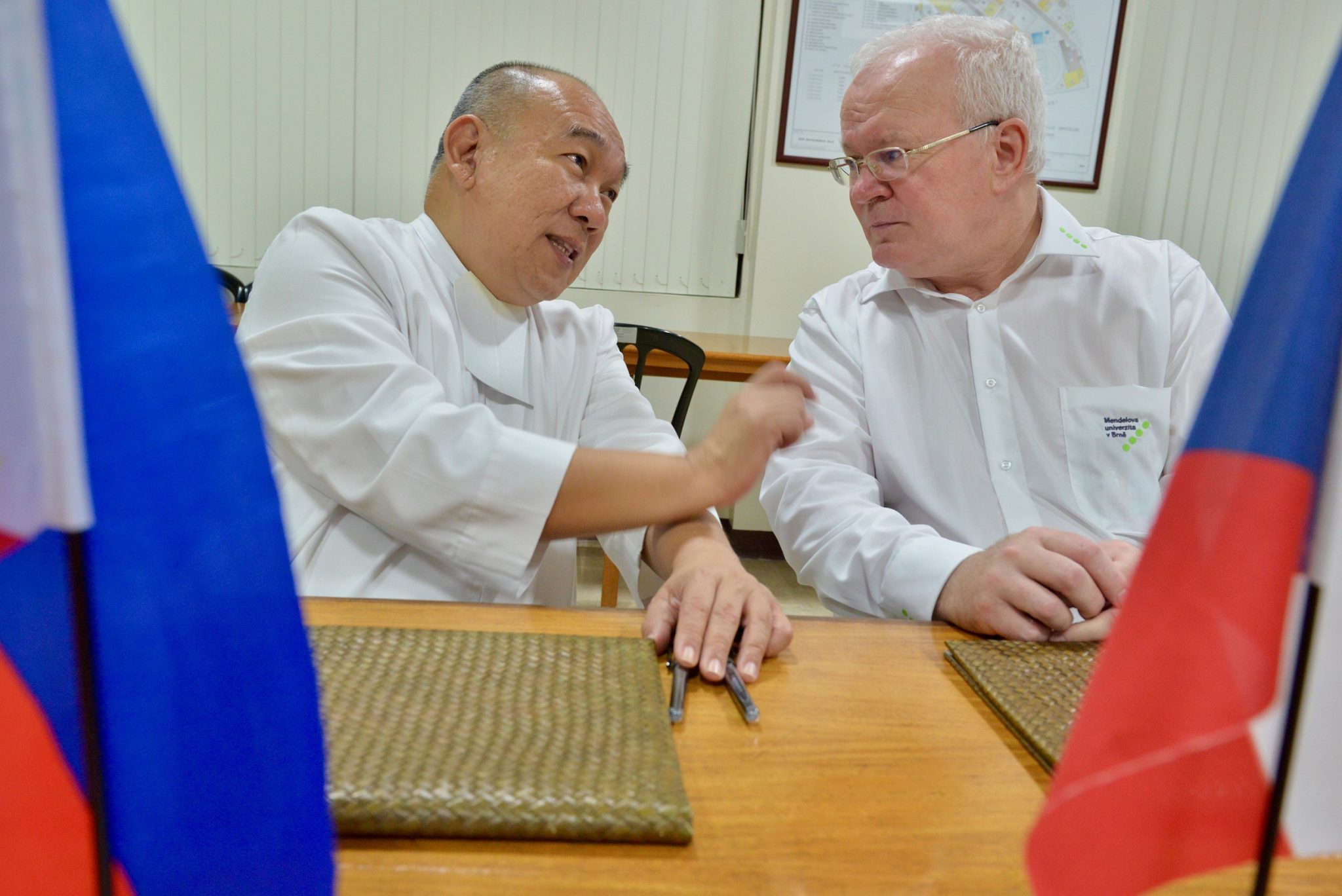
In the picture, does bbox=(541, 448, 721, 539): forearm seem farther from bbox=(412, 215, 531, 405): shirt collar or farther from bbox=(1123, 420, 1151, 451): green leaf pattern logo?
bbox=(1123, 420, 1151, 451): green leaf pattern logo

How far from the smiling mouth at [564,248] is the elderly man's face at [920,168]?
1.67 feet

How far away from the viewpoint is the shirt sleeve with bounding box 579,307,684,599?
4.14 feet

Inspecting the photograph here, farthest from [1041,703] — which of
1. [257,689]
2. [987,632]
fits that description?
[257,689]

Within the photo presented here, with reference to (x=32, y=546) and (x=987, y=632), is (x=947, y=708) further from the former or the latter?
(x=32, y=546)

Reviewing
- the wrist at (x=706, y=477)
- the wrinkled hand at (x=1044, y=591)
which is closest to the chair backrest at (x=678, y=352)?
the wrist at (x=706, y=477)

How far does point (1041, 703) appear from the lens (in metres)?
0.75

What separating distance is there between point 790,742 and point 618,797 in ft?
0.57

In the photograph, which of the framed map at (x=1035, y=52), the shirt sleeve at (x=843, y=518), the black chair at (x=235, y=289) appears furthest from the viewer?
the framed map at (x=1035, y=52)

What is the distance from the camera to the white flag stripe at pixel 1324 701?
1.09ft

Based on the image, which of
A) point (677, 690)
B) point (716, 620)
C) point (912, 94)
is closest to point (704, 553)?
point (716, 620)

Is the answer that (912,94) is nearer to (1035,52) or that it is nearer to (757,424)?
(757,424)

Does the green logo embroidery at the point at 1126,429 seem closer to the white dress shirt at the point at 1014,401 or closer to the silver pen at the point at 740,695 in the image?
the white dress shirt at the point at 1014,401

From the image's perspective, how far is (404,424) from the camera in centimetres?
105

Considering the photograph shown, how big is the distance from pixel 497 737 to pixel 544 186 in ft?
2.96
